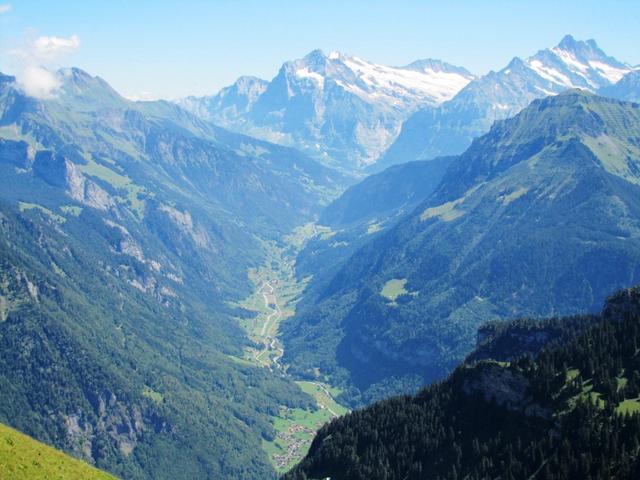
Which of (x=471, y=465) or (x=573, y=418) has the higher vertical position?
(x=573, y=418)

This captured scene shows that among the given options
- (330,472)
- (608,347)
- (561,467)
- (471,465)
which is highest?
(608,347)

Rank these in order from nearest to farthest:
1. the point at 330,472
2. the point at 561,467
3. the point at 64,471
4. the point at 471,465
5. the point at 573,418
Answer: the point at 64,471
the point at 561,467
the point at 573,418
the point at 471,465
the point at 330,472

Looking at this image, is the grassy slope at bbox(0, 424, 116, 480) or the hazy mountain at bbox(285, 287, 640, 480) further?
the hazy mountain at bbox(285, 287, 640, 480)

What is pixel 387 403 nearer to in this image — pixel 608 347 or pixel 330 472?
pixel 330 472

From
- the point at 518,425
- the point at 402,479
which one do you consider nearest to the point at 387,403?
the point at 402,479

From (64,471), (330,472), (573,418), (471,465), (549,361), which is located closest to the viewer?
(64,471)

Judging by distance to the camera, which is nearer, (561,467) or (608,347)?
(561,467)
